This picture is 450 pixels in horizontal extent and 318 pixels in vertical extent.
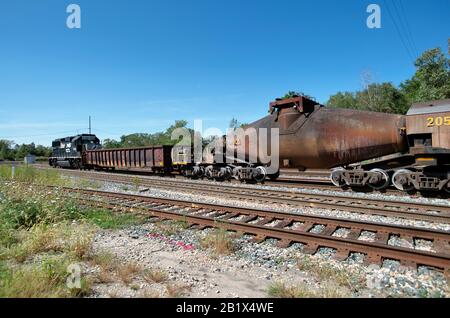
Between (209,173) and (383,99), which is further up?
(383,99)

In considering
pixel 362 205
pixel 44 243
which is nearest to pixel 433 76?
pixel 362 205

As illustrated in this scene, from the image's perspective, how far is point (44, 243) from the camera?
15.8 ft

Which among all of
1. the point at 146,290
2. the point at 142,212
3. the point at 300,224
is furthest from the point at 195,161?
the point at 146,290

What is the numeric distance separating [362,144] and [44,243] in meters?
10.1

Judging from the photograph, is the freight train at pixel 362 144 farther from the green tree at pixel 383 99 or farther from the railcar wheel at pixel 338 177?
the green tree at pixel 383 99

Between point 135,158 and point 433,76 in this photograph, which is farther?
point 433,76

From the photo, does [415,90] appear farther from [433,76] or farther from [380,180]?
[380,180]

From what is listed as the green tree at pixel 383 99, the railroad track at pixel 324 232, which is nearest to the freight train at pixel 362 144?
the railroad track at pixel 324 232

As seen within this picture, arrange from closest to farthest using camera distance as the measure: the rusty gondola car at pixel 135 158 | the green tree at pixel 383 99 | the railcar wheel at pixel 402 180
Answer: the railcar wheel at pixel 402 180 < the rusty gondola car at pixel 135 158 < the green tree at pixel 383 99

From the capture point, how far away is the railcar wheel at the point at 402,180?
30.0ft

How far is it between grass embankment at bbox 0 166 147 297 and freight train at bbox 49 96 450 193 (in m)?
7.40

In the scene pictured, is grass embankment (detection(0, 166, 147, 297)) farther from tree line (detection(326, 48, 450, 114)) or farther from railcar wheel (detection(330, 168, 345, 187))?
tree line (detection(326, 48, 450, 114))

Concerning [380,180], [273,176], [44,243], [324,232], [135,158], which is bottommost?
[324,232]

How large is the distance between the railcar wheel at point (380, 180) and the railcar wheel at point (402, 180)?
0.82 feet
